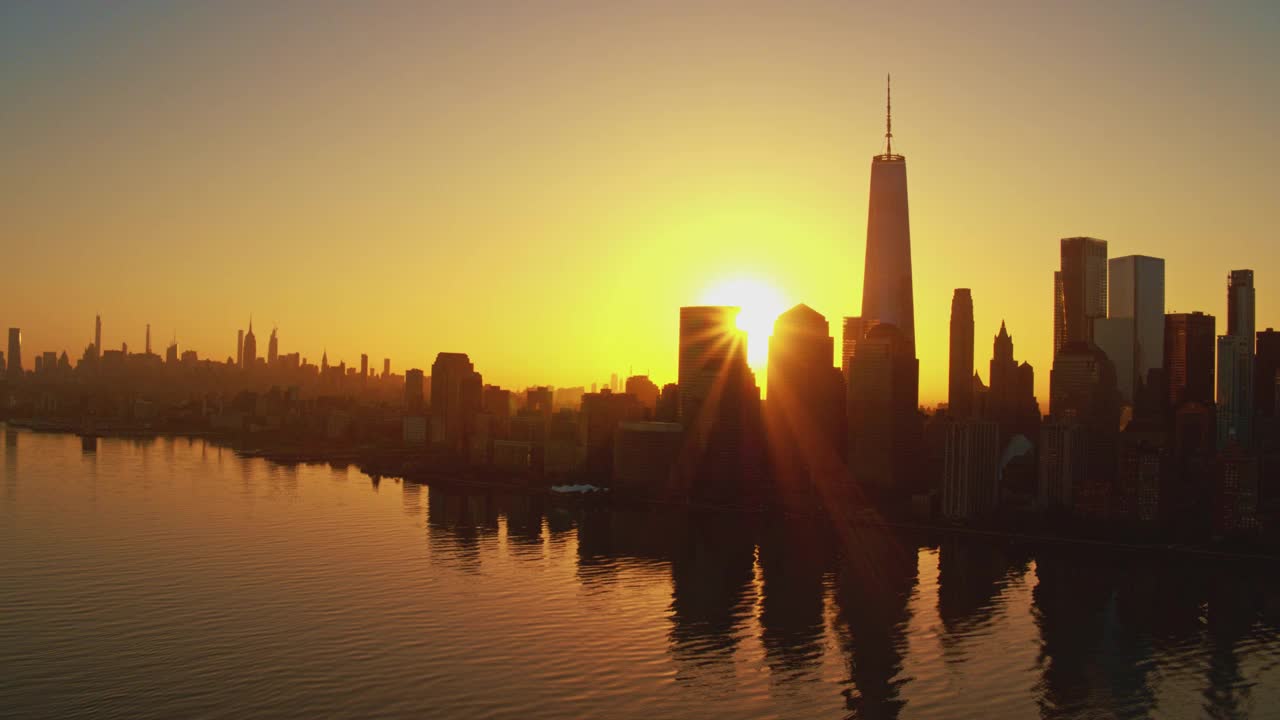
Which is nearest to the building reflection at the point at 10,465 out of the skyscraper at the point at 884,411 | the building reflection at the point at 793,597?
the building reflection at the point at 793,597

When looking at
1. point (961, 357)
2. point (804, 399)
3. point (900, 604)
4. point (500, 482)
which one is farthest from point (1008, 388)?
point (900, 604)

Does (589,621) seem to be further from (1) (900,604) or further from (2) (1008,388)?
(2) (1008,388)

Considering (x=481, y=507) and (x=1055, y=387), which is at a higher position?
(x=1055, y=387)

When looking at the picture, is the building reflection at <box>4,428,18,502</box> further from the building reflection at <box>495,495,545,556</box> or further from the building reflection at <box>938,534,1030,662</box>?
the building reflection at <box>938,534,1030,662</box>

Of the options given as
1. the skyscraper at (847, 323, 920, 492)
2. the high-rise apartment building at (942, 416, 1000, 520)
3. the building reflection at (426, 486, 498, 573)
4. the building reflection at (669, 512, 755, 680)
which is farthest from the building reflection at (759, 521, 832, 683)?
the skyscraper at (847, 323, 920, 492)

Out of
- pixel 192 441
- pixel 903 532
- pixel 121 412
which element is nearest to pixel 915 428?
pixel 903 532

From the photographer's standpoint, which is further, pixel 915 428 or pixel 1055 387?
pixel 1055 387

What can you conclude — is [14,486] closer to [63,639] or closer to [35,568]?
[35,568]
